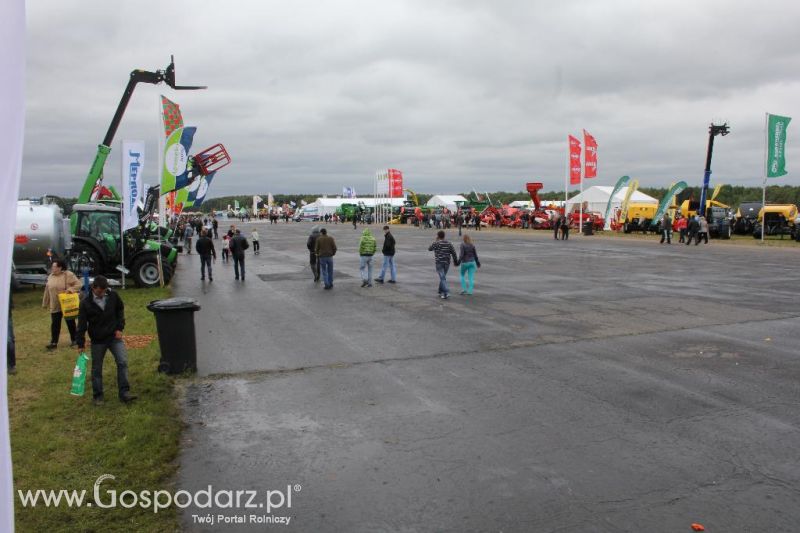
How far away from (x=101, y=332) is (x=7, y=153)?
5437 mm

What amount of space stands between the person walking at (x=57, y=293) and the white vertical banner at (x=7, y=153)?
877 cm

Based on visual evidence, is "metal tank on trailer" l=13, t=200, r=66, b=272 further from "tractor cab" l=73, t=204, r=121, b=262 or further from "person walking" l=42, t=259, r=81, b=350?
"person walking" l=42, t=259, r=81, b=350

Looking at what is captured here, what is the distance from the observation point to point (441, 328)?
10812mm

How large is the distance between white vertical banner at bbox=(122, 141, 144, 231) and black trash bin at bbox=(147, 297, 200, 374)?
9424mm

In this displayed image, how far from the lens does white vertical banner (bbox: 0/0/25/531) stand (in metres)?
1.96

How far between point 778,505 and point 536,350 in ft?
15.8

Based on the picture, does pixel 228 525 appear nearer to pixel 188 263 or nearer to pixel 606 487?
pixel 606 487

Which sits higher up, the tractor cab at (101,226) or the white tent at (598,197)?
the white tent at (598,197)

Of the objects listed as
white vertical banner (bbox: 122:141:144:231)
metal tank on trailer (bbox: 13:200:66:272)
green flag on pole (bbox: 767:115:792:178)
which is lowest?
metal tank on trailer (bbox: 13:200:66:272)

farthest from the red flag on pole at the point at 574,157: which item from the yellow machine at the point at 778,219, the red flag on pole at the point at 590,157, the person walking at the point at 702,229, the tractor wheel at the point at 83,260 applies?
the tractor wheel at the point at 83,260

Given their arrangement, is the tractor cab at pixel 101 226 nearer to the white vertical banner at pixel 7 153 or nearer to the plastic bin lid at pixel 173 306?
the plastic bin lid at pixel 173 306

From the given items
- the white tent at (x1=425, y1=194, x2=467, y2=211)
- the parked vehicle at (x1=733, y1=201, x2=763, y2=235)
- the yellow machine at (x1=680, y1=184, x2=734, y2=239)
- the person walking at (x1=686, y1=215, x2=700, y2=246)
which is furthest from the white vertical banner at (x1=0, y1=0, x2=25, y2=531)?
the white tent at (x1=425, y1=194, x2=467, y2=211)

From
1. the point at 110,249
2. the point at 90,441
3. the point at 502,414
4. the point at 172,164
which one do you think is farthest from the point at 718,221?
the point at 90,441

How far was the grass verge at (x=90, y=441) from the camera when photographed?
4301 millimetres
